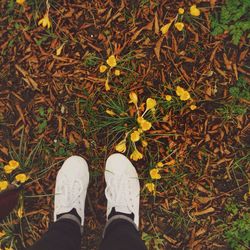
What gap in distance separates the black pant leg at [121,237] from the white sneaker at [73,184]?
290 millimetres

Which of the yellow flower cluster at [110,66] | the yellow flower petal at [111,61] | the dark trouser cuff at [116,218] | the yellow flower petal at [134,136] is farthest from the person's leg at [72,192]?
the yellow flower petal at [111,61]

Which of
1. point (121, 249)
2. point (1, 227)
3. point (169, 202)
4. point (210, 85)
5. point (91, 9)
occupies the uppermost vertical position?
point (91, 9)

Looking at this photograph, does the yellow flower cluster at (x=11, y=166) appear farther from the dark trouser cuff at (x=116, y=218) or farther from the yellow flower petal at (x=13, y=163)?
the dark trouser cuff at (x=116, y=218)

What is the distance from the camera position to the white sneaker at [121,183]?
224 centimetres

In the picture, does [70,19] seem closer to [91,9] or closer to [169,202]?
[91,9]

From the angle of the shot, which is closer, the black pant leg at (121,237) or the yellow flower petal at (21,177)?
the black pant leg at (121,237)

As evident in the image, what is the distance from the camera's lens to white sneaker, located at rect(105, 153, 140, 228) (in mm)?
2236

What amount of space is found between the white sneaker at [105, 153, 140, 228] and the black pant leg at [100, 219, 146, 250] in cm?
16

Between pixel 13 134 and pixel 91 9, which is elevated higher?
pixel 91 9

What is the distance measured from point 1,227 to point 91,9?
1.56m

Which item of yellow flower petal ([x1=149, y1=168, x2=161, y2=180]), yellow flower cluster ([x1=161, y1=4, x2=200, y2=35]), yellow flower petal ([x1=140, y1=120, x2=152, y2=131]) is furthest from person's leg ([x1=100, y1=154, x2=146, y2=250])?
yellow flower cluster ([x1=161, y1=4, x2=200, y2=35])

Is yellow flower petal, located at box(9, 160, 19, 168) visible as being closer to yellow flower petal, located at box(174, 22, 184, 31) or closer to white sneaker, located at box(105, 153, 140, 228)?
white sneaker, located at box(105, 153, 140, 228)

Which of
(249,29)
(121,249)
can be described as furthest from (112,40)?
(121,249)

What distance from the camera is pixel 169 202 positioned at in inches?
90.7
